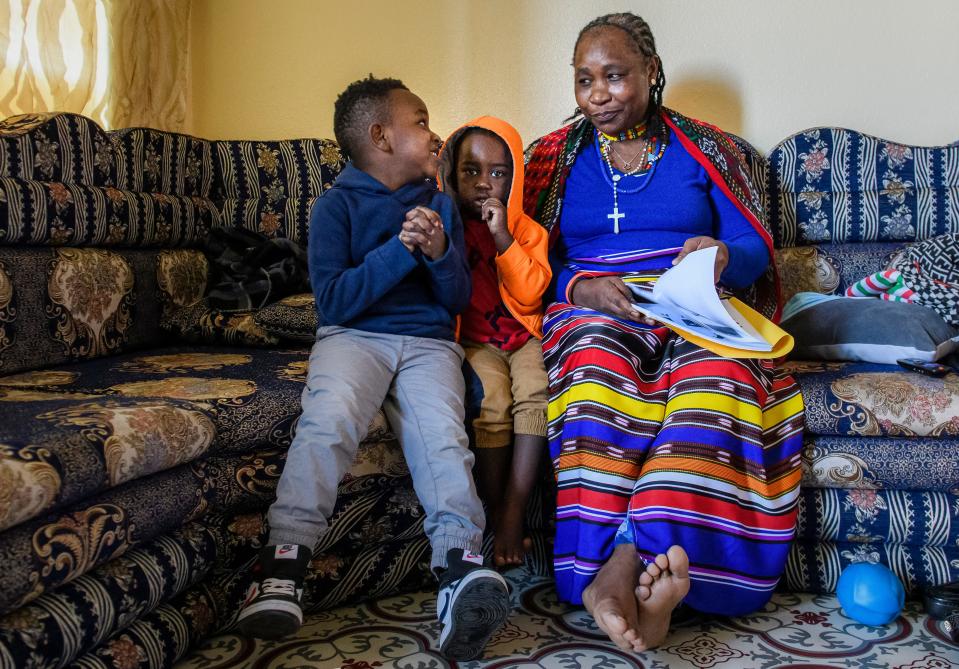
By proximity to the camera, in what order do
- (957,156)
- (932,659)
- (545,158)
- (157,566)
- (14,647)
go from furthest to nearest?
(957,156) < (545,158) < (932,659) < (157,566) < (14,647)

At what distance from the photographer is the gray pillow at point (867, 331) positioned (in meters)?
1.97

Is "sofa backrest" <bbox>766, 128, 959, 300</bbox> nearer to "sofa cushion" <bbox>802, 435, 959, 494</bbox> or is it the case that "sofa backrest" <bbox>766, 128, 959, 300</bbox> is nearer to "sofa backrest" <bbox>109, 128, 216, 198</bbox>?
"sofa cushion" <bbox>802, 435, 959, 494</bbox>

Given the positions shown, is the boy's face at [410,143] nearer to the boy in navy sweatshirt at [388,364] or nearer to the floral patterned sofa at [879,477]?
the boy in navy sweatshirt at [388,364]

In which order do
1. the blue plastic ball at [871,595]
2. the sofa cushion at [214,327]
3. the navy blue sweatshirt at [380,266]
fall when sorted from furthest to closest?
the sofa cushion at [214,327] < the navy blue sweatshirt at [380,266] < the blue plastic ball at [871,595]

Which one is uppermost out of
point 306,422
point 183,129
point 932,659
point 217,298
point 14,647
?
point 183,129

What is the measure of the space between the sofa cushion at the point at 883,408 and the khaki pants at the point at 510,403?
54 centimetres

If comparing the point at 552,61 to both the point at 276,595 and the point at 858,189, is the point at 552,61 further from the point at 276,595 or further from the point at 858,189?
the point at 276,595

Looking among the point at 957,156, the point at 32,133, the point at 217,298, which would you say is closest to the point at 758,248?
the point at 957,156

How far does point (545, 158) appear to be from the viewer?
2209 mm

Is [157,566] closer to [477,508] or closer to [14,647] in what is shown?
[14,647]

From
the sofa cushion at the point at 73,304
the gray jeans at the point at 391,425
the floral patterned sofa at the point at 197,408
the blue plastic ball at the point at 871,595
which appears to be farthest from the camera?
the sofa cushion at the point at 73,304

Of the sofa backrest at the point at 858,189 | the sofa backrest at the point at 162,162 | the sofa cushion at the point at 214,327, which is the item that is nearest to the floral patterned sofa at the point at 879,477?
the sofa backrest at the point at 858,189

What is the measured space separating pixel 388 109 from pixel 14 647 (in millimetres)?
1262

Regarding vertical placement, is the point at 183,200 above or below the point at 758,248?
above
